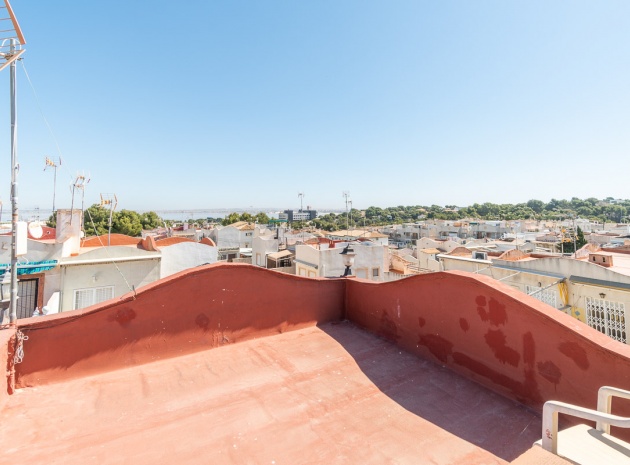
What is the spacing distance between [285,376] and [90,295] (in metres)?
9.70

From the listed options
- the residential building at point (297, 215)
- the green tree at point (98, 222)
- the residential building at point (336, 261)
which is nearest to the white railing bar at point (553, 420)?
the residential building at point (336, 261)

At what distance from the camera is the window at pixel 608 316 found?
10.2 meters

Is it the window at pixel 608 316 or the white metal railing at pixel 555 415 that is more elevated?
the white metal railing at pixel 555 415

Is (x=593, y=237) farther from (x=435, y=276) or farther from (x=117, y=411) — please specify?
(x=117, y=411)

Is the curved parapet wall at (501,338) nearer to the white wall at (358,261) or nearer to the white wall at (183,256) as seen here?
the white wall at (183,256)

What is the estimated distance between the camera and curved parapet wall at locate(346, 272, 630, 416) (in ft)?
9.31

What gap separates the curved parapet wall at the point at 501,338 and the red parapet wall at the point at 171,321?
5.69 ft

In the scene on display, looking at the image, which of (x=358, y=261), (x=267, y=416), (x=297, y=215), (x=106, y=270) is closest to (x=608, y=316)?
(x=358, y=261)

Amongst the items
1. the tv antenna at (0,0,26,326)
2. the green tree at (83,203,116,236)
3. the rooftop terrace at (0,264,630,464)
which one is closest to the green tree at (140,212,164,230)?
the green tree at (83,203,116,236)

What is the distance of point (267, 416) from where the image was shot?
10.3 feet

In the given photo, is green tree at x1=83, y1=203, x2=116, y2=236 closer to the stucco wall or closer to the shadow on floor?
the stucco wall

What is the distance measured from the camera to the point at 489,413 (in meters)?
3.26

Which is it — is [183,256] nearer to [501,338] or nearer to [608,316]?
[501,338]

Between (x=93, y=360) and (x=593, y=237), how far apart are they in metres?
64.6
